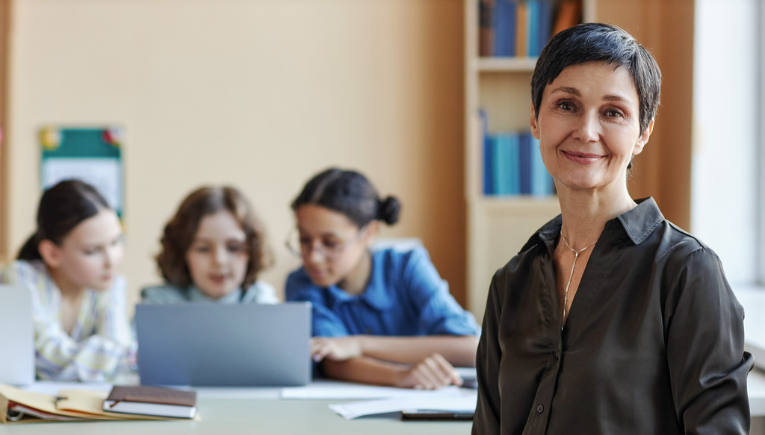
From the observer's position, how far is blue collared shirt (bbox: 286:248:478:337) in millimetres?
1951

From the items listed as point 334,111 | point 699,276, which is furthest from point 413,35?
point 699,276

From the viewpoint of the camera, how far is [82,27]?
Result: 3.21m

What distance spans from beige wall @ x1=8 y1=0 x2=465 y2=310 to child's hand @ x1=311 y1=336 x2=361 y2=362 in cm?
150

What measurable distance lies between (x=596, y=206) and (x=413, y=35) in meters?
2.44

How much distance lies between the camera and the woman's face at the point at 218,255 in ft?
6.43

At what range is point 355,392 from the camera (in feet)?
5.02

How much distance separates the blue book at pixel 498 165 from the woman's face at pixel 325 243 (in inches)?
46.9

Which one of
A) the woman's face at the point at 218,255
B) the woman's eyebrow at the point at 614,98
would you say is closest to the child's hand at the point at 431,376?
the woman's face at the point at 218,255

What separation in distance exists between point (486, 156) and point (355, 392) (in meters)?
1.68

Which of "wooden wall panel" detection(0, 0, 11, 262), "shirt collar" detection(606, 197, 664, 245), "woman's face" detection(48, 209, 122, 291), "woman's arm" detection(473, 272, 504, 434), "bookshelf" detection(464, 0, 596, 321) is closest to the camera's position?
"shirt collar" detection(606, 197, 664, 245)

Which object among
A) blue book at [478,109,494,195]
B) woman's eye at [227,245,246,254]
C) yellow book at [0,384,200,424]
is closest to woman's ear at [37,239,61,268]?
woman's eye at [227,245,246,254]

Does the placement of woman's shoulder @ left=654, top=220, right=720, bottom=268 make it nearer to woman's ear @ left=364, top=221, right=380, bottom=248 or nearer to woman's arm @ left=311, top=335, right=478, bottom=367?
woman's arm @ left=311, top=335, right=478, bottom=367

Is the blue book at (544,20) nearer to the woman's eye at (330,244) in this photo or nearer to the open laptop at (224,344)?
the woman's eye at (330,244)

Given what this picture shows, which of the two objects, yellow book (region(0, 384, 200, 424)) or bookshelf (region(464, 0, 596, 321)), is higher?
bookshelf (region(464, 0, 596, 321))
